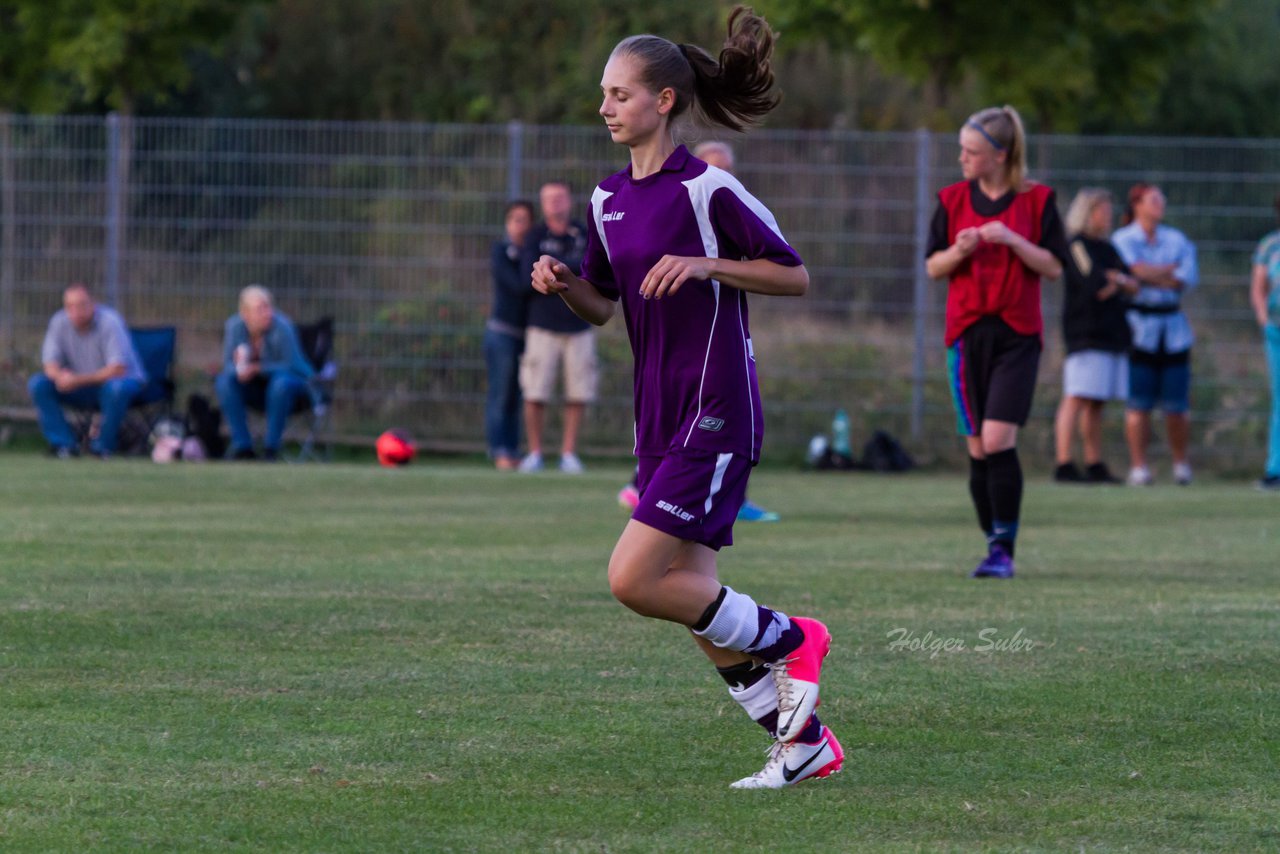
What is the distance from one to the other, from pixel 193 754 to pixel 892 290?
43.9 feet

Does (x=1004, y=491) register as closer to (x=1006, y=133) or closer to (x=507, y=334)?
(x=1006, y=133)

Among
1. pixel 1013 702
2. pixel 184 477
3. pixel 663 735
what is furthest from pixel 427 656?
pixel 184 477

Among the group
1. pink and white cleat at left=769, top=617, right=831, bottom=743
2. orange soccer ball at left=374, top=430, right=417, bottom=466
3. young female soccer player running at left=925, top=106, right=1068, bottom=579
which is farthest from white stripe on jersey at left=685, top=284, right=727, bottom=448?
orange soccer ball at left=374, top=430, right=417, bottom=466

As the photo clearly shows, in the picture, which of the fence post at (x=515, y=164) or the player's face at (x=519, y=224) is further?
the fence post at (x=515, y=164)

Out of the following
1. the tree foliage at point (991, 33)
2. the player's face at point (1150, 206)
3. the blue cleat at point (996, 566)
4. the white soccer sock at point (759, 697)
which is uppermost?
the tree foliage at point (991, 33)

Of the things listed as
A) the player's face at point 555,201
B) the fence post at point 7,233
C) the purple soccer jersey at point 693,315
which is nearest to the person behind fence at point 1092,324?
the player's face at point 555,201

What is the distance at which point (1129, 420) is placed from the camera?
16562 millimetres

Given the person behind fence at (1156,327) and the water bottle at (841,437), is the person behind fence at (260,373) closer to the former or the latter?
the water bottle at (841,437)

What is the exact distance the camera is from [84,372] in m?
17.1

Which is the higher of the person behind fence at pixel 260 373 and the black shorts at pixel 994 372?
the black shorts at pixel 994 372

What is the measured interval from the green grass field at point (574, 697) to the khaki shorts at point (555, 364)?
562 cm

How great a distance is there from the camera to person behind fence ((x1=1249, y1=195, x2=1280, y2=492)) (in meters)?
Answer: 15.5

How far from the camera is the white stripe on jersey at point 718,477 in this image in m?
4.73

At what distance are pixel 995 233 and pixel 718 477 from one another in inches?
172
